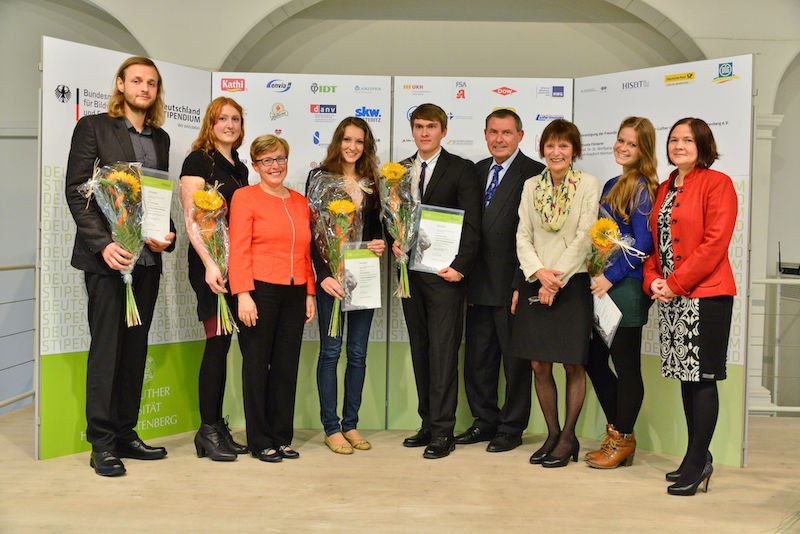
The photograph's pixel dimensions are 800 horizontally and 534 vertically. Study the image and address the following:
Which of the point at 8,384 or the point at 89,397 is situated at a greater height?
the point at 89,397

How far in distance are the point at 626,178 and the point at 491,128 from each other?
30.8 inches

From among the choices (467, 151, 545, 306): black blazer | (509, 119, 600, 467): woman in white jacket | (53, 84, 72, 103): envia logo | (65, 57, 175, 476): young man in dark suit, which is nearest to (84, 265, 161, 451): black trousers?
(65, 57, 175, 476): young man in dark suit

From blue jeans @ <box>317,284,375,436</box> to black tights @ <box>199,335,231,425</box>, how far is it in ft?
1.73

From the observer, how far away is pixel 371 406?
4.21 meters

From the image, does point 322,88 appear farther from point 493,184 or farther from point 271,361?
point 271,361

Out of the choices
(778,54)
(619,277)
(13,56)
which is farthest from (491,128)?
(13,56)

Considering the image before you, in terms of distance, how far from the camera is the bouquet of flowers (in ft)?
10.0

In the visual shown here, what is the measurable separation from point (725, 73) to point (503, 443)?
7.68 ft

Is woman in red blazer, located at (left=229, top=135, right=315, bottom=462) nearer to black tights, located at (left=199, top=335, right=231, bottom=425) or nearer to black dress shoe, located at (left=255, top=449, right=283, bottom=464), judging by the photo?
black dress shoe, located at (left=255, top=449, right=283, bottom=464)

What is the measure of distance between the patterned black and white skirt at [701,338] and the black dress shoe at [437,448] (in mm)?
1221

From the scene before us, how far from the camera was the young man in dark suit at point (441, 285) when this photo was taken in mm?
3514

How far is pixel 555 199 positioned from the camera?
328 cm

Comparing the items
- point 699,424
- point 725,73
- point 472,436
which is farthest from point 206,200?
point 725,73

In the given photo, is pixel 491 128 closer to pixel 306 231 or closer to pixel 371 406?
pixel 306 231
